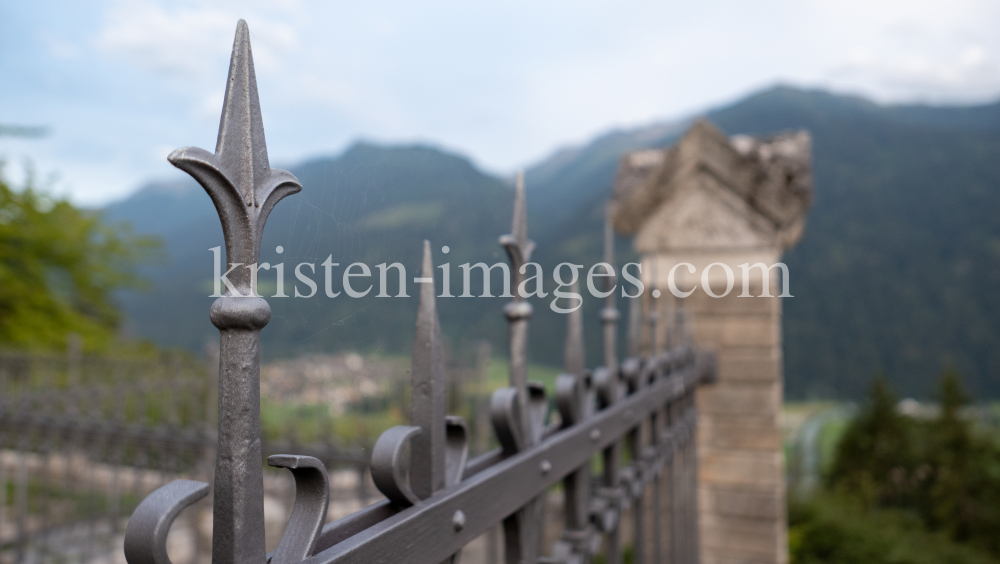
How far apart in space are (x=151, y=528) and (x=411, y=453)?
0.36 meters

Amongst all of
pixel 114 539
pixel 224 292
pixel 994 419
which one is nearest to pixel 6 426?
pixel 114 539

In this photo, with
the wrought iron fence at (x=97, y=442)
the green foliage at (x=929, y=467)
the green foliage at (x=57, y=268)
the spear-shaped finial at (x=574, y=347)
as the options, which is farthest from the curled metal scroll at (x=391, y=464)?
the green foliage at (x=929, y=467)

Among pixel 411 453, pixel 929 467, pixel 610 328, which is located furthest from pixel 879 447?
pixel 411 453

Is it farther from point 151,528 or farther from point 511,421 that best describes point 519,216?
point 151,528

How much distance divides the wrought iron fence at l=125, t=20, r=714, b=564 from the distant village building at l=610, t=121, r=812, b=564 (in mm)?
1882

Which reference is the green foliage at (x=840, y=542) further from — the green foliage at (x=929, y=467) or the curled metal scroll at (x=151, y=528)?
the green foliage at (x=929, y=467)

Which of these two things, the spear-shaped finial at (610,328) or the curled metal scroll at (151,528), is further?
the spear-shaped finial at (610,328)

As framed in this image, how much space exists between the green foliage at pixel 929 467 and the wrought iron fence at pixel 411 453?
18.8 metres

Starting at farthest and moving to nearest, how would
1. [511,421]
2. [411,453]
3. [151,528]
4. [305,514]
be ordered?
[511,421], [411,453], [305,514], [151,528]

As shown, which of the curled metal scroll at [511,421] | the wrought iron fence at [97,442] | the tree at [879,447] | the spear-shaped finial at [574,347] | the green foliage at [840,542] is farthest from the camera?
the tree at [879,447]

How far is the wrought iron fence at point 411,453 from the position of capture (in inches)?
19.7

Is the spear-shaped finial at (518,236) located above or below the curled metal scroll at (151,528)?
above

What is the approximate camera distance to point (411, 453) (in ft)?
2.53

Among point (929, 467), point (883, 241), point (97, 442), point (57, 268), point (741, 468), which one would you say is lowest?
point (929, 467)
